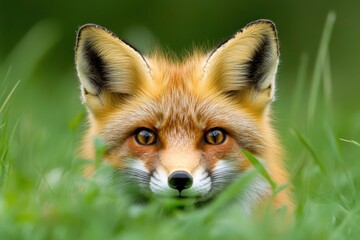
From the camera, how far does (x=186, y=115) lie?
5062mm

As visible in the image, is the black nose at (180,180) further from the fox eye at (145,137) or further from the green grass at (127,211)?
the fox eye at (145,137)

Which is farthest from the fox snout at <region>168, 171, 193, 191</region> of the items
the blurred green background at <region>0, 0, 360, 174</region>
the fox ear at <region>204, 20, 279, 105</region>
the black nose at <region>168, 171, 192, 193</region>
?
the blurred green background at <region>0, 0, 360, 174</region>

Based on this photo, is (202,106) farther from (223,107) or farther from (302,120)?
(302,120)

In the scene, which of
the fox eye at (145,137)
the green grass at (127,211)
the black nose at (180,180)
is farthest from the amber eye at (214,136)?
the black nose at (180,180)

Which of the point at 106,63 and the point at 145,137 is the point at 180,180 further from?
the point at 106,63

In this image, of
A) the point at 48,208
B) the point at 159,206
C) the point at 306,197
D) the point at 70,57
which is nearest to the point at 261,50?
the point at 306,197

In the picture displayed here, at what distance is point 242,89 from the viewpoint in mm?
5531

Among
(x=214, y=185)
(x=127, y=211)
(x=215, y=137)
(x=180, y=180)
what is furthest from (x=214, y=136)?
(x=127, y=211)

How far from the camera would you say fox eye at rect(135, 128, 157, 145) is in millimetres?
5008

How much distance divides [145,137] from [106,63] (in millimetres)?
751

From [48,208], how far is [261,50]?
87.1 inches

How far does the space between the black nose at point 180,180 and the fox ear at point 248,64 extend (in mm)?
1010

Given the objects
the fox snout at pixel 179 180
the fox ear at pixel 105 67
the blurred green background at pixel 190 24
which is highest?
the fox ear at pixel 105 67

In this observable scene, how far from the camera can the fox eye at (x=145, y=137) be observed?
501 centimetres
